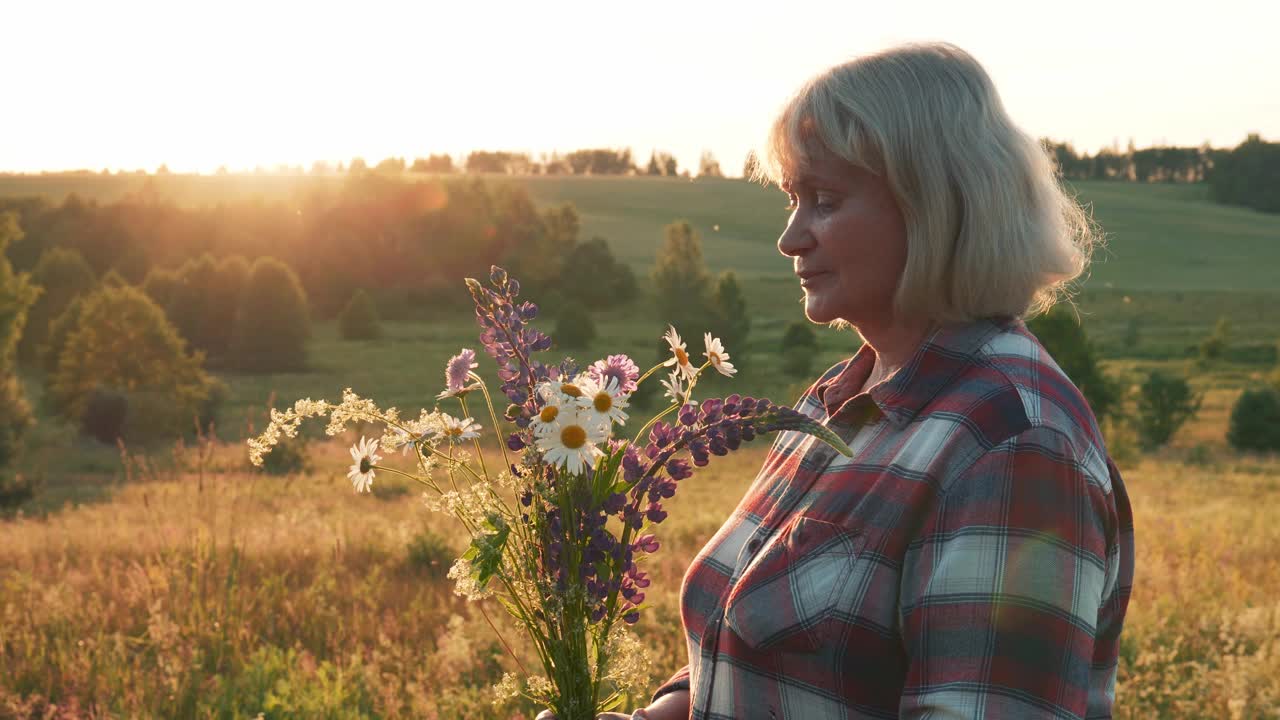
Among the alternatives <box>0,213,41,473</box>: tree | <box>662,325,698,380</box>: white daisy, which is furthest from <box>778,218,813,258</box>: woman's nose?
<box>0,213,41,473</box>: tree

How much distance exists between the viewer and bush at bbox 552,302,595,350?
43.1m

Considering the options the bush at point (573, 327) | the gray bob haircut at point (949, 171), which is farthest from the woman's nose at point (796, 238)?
the bush at point (573, 327)

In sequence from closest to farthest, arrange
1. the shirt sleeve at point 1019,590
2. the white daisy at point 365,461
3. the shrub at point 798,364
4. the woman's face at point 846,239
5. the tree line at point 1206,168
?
the shirt sleeve at point 1019,590 < the woman's face at point 846,239 < the white daisy at point 365,461 < the shrub at point 798,364 < the tree line at point 1206,168

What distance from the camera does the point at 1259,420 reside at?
76.4 ft

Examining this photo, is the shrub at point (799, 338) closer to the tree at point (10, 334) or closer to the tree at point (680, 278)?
the tree at point (680, 278)

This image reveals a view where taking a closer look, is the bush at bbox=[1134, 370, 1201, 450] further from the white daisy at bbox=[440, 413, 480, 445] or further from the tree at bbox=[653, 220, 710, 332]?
the white daisy at bbox=[440, 413, 480, 445]

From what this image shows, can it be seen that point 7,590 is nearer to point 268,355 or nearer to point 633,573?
point 633,573

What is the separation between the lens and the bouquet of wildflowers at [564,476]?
5.44ft

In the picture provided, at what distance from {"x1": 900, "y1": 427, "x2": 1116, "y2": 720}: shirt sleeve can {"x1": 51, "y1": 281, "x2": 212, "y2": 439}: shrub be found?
28.7 meters

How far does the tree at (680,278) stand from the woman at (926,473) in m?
39.5

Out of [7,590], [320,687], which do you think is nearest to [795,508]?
[320,687]

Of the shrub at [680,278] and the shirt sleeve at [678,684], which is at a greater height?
the shirt sleeve at [678,684]

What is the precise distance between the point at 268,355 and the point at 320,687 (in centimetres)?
3776

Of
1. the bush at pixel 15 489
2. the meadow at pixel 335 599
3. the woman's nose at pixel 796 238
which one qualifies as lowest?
the bush at pixel 15 489
